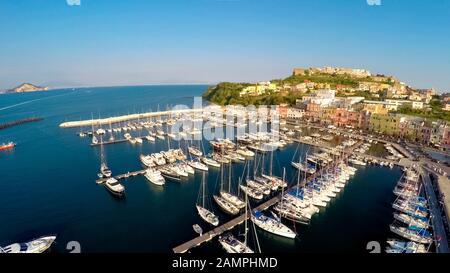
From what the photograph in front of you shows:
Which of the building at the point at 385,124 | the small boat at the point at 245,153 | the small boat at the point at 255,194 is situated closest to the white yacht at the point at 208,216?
the small boat at the point at 255,194

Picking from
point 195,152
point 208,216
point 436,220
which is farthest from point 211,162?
point 436,220

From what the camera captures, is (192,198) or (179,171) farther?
(179,171)

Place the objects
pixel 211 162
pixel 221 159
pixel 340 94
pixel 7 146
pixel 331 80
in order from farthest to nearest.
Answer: pixel 331 80
pixel 340 94
pixel 7 146
pixel 221 159
pixel 211 162

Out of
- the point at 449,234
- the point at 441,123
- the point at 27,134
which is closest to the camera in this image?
the point at 449,234

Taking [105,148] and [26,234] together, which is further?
[105,148]

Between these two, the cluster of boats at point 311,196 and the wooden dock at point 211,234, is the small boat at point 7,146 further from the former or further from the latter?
the cluster of boats at point 311,196

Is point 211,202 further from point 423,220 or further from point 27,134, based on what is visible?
point 27,134

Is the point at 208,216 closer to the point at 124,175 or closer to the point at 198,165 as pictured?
the point at 198,165
